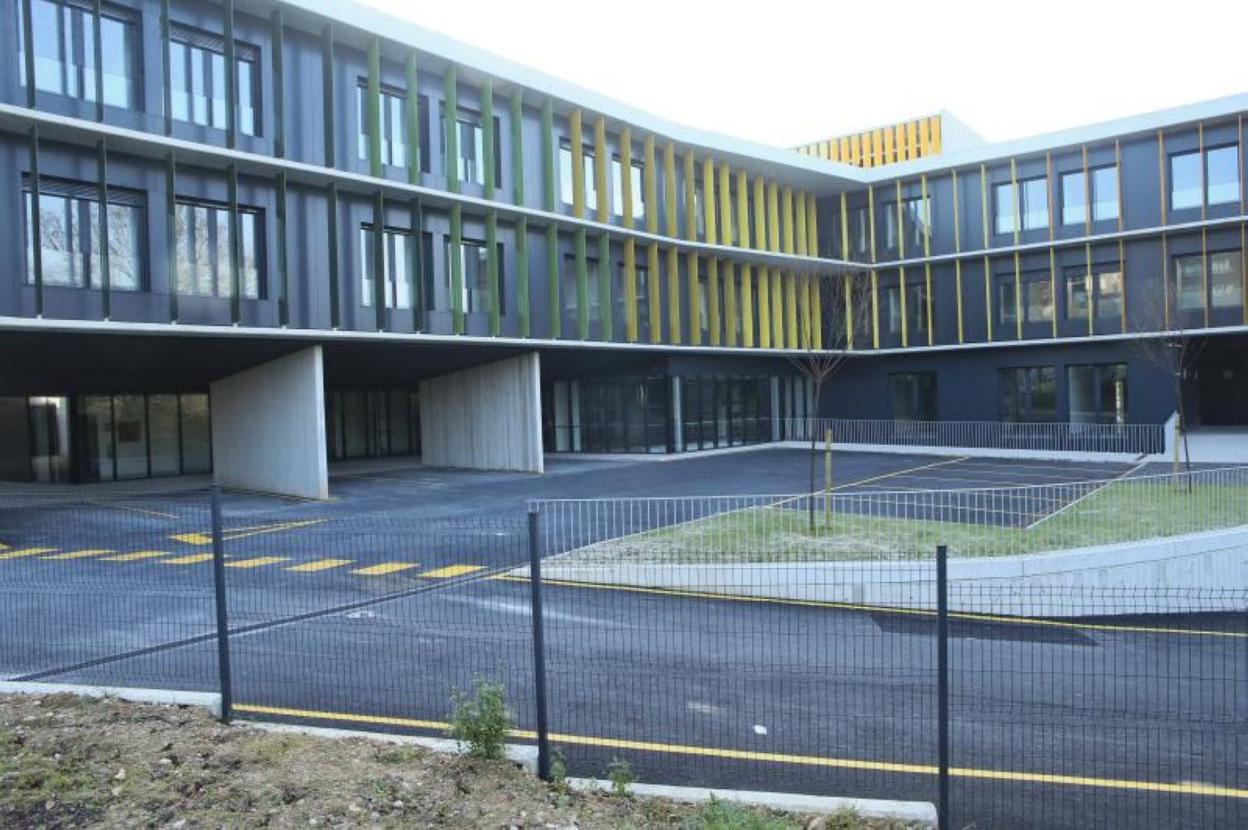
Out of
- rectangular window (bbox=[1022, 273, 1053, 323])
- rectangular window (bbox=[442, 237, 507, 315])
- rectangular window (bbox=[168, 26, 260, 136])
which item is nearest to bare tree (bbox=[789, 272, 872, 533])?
rectangular window (bbox=[1022, 273, 1053, 323])

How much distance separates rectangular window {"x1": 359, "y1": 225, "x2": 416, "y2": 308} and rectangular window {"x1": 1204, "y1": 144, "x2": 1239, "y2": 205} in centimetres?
2744

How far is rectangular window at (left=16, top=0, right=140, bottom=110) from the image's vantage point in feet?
59.3

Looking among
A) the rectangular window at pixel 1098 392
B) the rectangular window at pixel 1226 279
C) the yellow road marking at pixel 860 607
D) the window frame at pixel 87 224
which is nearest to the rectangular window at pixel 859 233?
the rectangular window at pixel 1098 392

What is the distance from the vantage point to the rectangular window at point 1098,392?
33125 millimetres

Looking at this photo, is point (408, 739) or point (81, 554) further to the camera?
point (81, 554)

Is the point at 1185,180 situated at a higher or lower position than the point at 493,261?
higher

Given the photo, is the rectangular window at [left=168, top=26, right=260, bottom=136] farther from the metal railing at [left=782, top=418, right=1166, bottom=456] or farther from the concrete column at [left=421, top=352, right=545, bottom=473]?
the metal railing at [left=782, top=418, right=1166, bottom=456]

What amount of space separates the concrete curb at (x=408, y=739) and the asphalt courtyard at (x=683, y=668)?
0.51 metres

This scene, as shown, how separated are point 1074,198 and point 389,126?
2546 cm

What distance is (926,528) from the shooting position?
15578 millimetres

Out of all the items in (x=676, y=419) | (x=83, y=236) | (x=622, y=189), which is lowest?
(x=676, y=419)

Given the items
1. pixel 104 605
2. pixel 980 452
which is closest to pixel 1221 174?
pixel 980 452

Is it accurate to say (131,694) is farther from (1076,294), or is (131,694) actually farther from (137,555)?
(1076,294)

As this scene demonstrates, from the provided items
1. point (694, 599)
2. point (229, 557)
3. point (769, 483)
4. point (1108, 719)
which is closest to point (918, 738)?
point (1108, 719)
